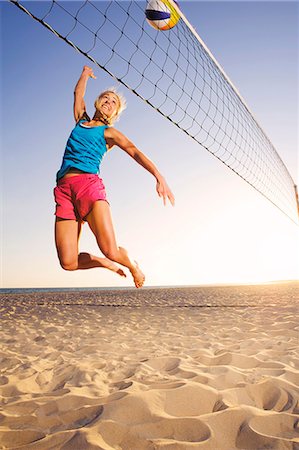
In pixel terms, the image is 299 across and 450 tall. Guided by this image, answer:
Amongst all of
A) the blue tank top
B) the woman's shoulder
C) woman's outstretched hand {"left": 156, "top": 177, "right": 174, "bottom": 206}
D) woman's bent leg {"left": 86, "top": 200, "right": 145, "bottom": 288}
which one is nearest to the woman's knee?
woman's bent leg {"left": 86, "top": 200, "right": 145, "bottom": 288}

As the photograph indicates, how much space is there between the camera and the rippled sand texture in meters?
1.59

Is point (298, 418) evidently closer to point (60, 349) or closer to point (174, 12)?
point (60, 349)

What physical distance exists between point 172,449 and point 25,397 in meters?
1.26

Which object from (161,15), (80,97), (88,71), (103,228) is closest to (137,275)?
(103,228)

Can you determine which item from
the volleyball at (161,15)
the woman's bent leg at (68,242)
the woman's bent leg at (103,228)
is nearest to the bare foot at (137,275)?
the woman's bent leg at (103,228)

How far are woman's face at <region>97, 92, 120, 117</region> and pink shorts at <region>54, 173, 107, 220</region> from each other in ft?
1.95

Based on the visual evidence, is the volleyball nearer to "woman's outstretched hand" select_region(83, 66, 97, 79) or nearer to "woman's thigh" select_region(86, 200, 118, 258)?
"woman's outstretched hand" select_region(83, 66, 97, 79)

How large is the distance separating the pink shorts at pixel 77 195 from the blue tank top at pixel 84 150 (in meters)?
0.07

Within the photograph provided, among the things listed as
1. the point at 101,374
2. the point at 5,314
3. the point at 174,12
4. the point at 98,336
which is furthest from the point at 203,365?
the point at 5,314

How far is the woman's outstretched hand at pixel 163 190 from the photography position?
224cm

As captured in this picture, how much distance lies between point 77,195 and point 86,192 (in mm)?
72

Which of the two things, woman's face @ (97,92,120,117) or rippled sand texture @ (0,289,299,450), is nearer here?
rippled sand texture @ (0,289,299,450)

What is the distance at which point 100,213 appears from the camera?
2.35 m

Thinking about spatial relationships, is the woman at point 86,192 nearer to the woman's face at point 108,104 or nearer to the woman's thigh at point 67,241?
the woman's thigh at point 67,241
